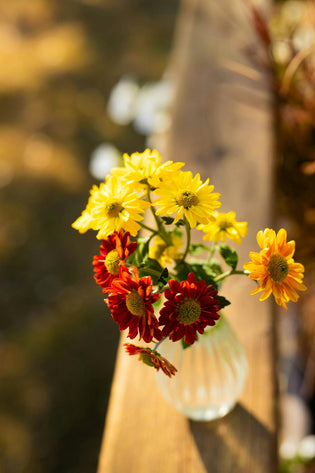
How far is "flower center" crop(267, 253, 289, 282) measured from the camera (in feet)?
1.36

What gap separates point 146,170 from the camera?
0.47 metres

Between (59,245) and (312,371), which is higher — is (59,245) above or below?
above

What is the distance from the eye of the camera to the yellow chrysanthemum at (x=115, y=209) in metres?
0.45

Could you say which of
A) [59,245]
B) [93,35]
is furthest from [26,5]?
[59,245]

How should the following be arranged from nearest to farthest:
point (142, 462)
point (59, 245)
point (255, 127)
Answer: point (142, 462)
point (255, 127)
point (59, 245)

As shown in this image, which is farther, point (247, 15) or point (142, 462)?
point (247, 15)

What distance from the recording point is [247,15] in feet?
3.92

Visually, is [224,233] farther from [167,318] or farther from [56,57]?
[56,57]

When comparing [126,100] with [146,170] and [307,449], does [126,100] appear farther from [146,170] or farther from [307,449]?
[307,449]

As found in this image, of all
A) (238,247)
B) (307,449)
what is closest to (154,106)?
(238,247)

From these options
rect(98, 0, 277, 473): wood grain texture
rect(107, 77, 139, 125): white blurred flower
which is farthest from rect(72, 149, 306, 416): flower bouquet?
rect(107, 77, 139, 125): white blurred flower

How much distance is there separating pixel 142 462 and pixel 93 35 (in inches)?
111

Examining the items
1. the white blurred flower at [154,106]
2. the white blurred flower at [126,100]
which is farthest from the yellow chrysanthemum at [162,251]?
the white blurred flower at [126,100]

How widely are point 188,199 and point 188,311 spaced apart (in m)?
0.11
